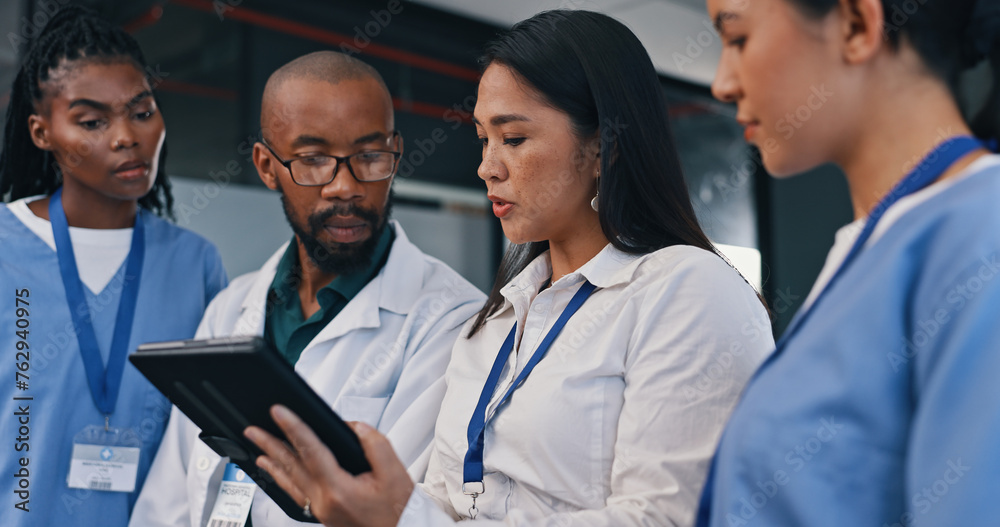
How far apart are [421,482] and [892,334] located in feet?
3.50

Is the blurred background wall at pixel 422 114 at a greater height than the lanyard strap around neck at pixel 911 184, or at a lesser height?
lesser

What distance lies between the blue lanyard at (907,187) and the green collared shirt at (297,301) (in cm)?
127

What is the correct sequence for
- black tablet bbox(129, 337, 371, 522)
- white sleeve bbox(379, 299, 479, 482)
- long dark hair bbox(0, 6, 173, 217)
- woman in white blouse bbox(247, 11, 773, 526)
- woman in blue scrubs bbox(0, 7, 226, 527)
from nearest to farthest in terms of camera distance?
black tablet bbox(129, 337, 371, 522)
woman in white blouse bbox(247, 11, 773, 526)
white sleeve bbox(379, 299, 479, 482)
woman in blue scrubs bbox(0, 7, 226, 527)
long dark hair bbox(0, 6, 173, 217)

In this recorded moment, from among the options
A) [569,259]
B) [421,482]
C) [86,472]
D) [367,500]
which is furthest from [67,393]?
[569,259]

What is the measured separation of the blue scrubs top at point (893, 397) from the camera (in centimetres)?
68

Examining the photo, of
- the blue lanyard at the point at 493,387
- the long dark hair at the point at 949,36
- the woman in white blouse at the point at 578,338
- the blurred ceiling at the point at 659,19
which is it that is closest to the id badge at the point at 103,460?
the woman in white blouse at the point at 578,338

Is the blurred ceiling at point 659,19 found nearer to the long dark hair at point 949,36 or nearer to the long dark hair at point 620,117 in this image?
the long dark hair at point 620,117

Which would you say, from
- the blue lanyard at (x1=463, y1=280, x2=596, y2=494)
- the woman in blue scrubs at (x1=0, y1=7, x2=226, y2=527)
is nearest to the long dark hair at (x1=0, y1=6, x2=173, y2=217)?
the woman in blue scrubs at (x1=0, y1=7, x2=226, y2=527)

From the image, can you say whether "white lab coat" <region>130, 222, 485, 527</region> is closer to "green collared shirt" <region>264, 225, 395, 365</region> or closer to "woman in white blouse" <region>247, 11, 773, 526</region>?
"green collared shirt" <region>264, 225, 395, 365</region>

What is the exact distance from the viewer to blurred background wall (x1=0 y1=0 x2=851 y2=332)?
3090 mm

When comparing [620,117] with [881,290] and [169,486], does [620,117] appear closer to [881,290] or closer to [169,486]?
[881,290]

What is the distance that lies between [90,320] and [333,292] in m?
0.62

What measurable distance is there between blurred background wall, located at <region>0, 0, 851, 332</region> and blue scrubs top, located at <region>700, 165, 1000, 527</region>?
0.92 meters

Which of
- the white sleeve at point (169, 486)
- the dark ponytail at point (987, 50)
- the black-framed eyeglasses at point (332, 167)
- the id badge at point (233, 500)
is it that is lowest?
the white sleeve at point (169, 486)
